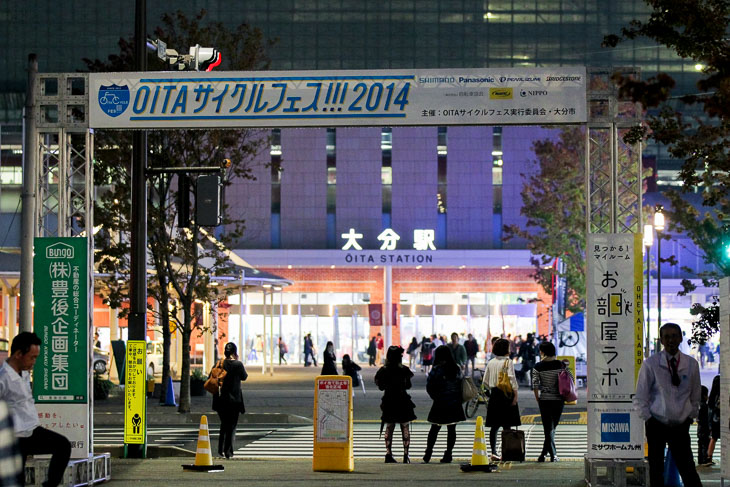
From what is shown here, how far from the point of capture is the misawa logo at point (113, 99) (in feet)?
48.8

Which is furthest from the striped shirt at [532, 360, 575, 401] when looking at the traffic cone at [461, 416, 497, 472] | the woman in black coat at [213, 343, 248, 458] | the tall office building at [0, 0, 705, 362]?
the tall office building at [0, 0, 705, 362]

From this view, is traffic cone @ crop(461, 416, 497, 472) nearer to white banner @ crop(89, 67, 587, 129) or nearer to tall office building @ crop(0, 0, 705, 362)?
white banner @ crop(89, 67, 587, 129)

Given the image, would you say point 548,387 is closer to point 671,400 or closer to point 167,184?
point 671,400

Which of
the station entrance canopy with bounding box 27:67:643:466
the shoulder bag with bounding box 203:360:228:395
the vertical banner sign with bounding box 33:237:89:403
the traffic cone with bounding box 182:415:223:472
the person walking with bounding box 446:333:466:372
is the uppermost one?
the station entrance canopy with bounding box 27:67:643:466

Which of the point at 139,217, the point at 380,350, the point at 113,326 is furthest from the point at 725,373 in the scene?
the point at 380,350

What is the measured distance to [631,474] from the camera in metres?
14.3

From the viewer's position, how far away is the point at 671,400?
37.4 ft

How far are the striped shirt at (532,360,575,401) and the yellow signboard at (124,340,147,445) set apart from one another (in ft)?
20.5

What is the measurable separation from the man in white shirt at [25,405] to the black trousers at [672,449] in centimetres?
561

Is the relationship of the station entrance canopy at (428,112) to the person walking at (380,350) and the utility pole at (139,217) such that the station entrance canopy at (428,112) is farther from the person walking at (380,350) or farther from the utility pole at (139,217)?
the person walking at (380,350)

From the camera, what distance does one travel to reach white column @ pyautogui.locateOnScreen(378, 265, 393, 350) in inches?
2766

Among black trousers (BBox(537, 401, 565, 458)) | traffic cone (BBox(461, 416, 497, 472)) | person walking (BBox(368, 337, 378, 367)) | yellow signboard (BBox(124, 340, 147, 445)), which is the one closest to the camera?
traffic cone (BBox(461, 416, 497, 472))

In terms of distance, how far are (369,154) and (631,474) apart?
6063 cm

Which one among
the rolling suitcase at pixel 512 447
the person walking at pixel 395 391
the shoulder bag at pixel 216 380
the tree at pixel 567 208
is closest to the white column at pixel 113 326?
the tree at pixel 567 208
